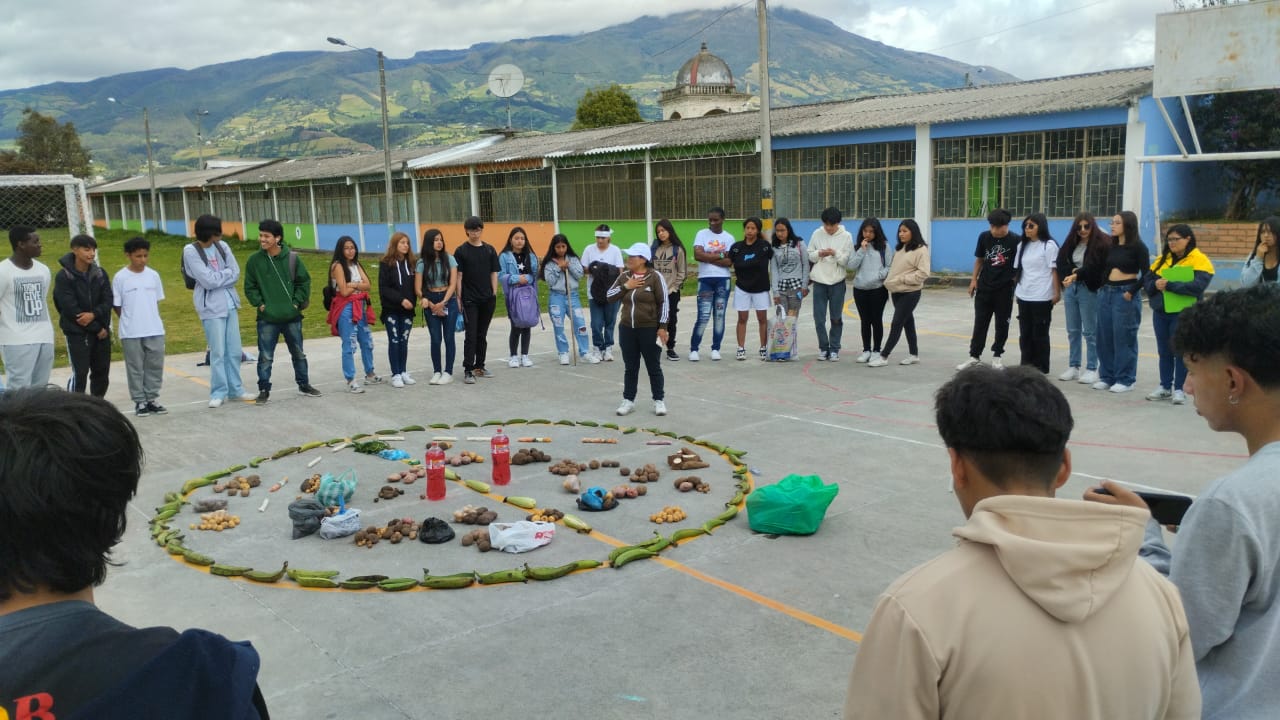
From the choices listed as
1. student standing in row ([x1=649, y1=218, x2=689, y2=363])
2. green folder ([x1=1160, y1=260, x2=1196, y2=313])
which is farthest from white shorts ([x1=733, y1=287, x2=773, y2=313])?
green folder ([x1=1160, y1=260, x2=1196, y2=313])

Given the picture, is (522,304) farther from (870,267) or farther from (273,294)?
(870,267)

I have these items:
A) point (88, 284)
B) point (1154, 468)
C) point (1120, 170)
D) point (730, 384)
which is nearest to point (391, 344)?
point (88, 284)

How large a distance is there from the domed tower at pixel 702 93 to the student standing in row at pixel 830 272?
1641 inches

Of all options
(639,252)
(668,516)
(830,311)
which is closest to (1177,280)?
(830,311)

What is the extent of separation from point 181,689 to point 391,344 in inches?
402

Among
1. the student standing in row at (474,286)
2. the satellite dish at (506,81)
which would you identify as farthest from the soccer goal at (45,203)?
the satellite dish at (506,81)

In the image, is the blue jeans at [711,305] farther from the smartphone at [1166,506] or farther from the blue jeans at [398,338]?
the smartphone at [1166,506]

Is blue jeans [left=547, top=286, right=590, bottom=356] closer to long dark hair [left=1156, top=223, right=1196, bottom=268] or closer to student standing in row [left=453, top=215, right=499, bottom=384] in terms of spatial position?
student standing in row [left=453, top=215, right=499, bottom=384]

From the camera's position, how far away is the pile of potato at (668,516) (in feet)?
20.8

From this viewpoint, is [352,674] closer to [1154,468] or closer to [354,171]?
[1154,468]

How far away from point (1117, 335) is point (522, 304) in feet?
22.8

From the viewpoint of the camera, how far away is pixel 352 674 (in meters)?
4.32

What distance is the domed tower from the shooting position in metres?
53.9

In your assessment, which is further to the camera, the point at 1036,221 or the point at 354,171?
the point at 354,171
